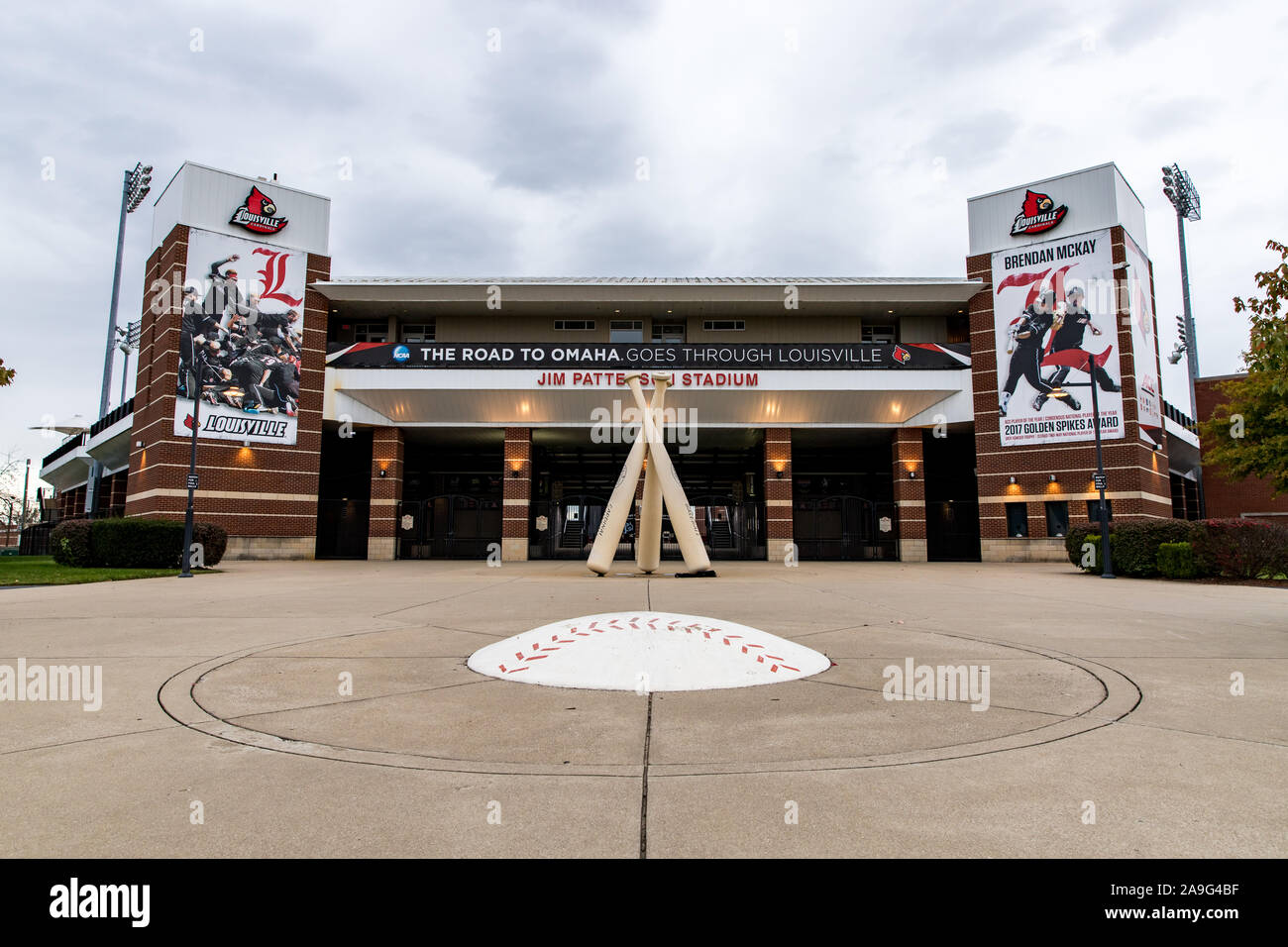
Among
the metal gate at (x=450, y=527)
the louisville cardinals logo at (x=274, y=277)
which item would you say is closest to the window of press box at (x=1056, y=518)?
the metal gate at (x=450, y=527)

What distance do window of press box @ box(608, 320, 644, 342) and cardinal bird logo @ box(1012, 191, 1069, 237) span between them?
58.6ft

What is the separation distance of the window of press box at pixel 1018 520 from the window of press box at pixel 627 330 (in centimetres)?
1939

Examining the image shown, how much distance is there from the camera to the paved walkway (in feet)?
9.09

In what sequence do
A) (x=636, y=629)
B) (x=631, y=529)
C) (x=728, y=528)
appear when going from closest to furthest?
(x=636, y=629)
(x=631, y=529)
(x=728, y=528)

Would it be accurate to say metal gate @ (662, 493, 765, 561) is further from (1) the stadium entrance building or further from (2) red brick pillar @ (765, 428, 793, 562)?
(2) red brick pillar @ (765, 428, 793, 562)

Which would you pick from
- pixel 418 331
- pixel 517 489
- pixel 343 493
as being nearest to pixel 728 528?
pixel 517 489

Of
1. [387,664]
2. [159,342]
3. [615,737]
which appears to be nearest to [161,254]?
[159,342]

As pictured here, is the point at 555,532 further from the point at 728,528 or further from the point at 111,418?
the point at 111,418

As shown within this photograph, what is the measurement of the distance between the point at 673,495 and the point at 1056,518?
2094 cm

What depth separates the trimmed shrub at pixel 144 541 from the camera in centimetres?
2093

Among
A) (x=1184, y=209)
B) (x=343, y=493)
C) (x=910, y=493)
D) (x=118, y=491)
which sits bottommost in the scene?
(x=910, y=493)

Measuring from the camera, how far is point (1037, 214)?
100.0 ft

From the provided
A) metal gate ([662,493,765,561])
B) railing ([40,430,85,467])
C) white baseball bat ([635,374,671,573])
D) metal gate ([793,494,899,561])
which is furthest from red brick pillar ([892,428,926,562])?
railing ([40,430,85,467])
